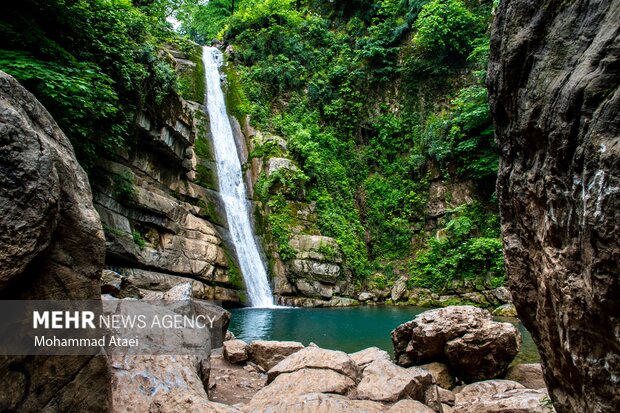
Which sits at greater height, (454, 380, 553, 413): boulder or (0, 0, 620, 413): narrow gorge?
(0, 0, 620, 413): narrow gorge

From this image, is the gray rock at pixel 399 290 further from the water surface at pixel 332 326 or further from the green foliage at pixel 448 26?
the green foliage at pixel 448 26

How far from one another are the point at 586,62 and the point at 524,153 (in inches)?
33.7

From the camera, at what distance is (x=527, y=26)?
2.50 metres

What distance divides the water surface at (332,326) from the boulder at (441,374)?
2.11 meters

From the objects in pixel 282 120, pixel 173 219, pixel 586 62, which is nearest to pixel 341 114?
pixel 282 120

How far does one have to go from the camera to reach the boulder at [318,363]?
4.98m

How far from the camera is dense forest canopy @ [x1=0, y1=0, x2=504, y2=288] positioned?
17.1m

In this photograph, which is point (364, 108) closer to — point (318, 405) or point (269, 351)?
point (269, 351)

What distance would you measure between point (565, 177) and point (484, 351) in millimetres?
5631

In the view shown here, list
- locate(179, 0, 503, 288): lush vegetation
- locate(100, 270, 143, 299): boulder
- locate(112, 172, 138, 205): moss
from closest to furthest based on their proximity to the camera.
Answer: locate(100, 270, 143, 299): boulder, locate(112, 172, 138, 205): moss, locate(179, 0, 503, 288): lush vegetation

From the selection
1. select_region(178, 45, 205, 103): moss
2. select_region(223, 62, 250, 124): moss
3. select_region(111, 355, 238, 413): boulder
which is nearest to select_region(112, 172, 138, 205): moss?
select_region(178, 45, 205, 103): moss

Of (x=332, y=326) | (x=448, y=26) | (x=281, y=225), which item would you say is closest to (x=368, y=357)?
(x=332, y=326)

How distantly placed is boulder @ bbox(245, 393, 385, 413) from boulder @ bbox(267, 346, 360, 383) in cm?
78

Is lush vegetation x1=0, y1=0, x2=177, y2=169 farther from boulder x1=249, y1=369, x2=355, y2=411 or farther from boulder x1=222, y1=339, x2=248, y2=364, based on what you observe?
boulder x1=249, y1=369, x2=355, y2=411
